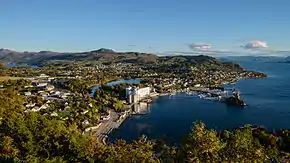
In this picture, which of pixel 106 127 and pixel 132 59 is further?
pixel 132 59

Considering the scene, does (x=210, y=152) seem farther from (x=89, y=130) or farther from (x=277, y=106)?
(x=277, y=106)

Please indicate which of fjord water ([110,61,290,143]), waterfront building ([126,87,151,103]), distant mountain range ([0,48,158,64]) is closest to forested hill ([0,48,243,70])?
distant mountain range ([0,48,158,64])

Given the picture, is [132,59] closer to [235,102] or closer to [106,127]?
[235,102]

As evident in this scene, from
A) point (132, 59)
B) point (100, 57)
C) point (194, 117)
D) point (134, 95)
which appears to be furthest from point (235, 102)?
point (100, 57)

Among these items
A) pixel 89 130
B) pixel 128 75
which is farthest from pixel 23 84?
pixel 128 75

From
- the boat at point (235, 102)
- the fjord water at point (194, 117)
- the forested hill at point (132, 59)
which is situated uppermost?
the forested hill at point (132, 59)

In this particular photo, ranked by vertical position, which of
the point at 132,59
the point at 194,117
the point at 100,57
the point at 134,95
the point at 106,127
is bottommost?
the point at 194,117

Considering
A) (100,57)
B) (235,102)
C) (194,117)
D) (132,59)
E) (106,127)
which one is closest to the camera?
(106,127)

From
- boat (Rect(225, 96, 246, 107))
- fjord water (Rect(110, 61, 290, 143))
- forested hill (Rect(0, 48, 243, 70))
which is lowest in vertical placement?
fjord water (Rect(110, 61, 290, 143))

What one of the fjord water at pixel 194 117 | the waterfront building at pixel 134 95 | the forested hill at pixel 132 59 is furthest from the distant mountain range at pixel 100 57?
the fjord water at pixel 194 117

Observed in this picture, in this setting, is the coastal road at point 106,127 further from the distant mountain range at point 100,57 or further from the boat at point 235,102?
the distant mountain range at point 100,57

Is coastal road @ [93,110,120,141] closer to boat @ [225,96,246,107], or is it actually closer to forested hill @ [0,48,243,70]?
boat @ [225,96,246,107]
